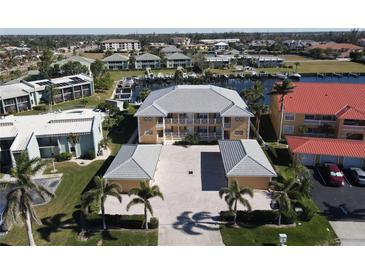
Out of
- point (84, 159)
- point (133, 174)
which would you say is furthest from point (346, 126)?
point (84, 159)

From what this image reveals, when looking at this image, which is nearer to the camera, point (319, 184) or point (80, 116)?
point (319, 184)

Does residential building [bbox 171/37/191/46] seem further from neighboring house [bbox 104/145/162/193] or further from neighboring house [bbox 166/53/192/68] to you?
neighboring house [bbox 104/145/162/193]

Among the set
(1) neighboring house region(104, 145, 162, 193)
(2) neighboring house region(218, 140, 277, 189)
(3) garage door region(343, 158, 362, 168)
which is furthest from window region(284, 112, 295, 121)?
(1) neighboring house region(104, 145, 162, 193)

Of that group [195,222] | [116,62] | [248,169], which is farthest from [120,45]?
[195,222]

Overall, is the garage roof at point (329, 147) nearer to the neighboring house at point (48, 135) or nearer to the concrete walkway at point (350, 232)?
the concrete walkway at point (350, 232)

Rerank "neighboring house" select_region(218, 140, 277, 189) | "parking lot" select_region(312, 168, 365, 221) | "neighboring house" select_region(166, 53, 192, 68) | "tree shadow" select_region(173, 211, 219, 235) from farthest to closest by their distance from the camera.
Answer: "neighboring house" select_region(166, 53, 192, 68)
"neighboring house" select_region(218, 140, 277, 189)
"parking lot" select_region(312, 168, 365, 221)
"tree shadow" select_region(173, 211, 219, 235)

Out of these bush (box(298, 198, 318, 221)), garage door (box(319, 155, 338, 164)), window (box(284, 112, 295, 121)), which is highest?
window (box(284, 112, 295, 121))

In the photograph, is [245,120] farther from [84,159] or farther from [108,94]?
[108,94]
